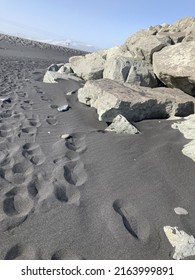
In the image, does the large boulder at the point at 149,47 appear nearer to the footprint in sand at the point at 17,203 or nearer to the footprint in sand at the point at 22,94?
the footprint in sand at the point at 22,94

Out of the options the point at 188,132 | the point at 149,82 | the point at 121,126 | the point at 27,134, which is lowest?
the point at 27,134

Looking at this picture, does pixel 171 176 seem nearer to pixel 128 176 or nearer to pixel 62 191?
pixel 128 176

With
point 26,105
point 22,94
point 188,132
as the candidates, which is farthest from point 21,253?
point 22,94

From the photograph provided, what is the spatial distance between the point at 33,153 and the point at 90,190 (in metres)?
1.22

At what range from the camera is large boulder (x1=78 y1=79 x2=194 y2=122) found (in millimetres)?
5188

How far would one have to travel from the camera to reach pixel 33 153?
13.3ft

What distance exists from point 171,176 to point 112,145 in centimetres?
113

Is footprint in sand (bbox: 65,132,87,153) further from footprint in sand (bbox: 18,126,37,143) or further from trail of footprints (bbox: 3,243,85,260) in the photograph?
trail of footprints (bbox: 3,243,85,260)

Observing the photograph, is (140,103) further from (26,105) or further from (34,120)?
(26,105)

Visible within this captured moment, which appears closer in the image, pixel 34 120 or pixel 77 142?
pixel 77 142

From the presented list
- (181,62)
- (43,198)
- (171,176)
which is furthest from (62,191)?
(181,62)

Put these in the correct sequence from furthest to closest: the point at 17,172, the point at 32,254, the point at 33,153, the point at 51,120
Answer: the point at 51,120
the point at 33,153
the point at 17,172
the point at 32,254
